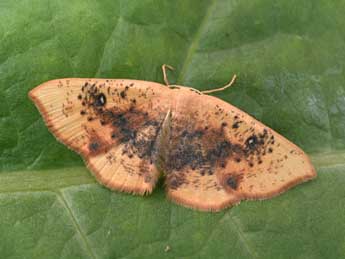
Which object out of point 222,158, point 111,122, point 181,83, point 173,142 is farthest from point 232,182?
point 111,122

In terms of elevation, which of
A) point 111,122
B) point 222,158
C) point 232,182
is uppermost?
point 111,122

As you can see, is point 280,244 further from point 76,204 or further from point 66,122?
point 66,122

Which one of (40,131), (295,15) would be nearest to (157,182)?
(40,131)

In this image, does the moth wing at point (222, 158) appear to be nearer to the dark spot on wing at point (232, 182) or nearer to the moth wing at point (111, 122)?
the dark spot on wing at point (232, 182)

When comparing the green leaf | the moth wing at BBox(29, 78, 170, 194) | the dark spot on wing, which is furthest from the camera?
the dark spot on wing

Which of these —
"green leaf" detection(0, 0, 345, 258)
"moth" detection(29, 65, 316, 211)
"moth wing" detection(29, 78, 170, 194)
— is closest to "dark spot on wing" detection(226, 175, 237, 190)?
"moth" detection(29, 65, 316, 211)

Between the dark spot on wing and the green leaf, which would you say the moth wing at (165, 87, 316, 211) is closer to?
the dark spot on wing

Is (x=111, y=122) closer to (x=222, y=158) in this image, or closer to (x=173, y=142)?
(x=173, y=142)
